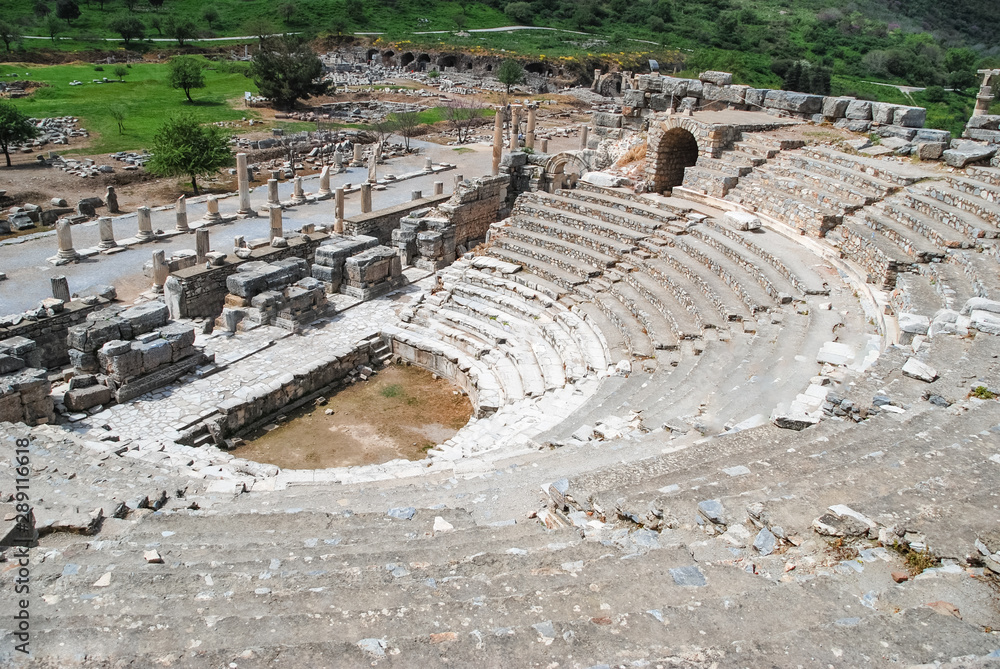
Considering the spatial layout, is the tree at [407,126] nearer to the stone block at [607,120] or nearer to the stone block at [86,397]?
the stone block at [607,120]

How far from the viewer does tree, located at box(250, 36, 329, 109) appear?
153 feet

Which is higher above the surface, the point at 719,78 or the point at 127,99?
the point at 719,78

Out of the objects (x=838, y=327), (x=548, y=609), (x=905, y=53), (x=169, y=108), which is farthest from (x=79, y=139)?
(x=905, y=53)

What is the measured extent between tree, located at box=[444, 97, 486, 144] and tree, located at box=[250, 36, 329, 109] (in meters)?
9.15

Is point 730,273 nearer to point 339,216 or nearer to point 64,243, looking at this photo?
point 339,216

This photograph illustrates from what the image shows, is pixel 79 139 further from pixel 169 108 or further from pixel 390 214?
pixel 390 214

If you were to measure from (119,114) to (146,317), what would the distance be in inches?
1153

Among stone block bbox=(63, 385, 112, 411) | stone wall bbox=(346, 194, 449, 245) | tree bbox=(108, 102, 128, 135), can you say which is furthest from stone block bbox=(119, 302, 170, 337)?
tree bbox=(108, 102, 128, 135)

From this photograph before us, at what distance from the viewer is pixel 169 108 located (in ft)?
144

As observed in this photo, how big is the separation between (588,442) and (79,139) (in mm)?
36555

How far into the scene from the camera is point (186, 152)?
93.9ft

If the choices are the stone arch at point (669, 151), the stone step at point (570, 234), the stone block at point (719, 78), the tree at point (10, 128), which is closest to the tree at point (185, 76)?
the tree at point (10, 128)

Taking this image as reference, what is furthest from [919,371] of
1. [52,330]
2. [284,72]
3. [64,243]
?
[284,72]

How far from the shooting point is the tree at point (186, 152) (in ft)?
93.8
